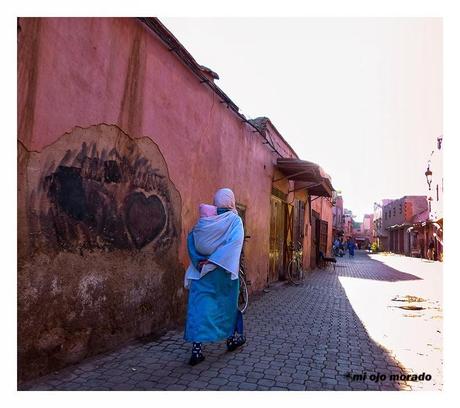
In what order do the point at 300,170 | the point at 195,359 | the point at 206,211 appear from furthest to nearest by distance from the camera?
the point at 300,170 < the point at 206,211 < the point at 195,359

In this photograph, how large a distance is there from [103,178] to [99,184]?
0.08 m

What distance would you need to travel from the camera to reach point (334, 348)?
4586mm

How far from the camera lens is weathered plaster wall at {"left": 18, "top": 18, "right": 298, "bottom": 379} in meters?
3.12

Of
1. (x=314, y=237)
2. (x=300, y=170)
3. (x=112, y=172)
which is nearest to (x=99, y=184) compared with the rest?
(x=112, y=172)

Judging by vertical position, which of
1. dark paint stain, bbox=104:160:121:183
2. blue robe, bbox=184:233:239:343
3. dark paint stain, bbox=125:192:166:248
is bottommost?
blue robe, bbox=184:233:239:343

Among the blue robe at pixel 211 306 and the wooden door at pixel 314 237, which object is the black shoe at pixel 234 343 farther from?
the wooden door at pixel 314 237

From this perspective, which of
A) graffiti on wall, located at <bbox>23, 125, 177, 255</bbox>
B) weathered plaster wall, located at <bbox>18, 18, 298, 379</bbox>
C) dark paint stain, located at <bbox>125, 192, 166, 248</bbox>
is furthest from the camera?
dark paint stain, located at <bbox>125, 192, 166, 248</bbox>

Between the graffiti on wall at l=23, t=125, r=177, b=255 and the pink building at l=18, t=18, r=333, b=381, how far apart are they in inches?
0.4

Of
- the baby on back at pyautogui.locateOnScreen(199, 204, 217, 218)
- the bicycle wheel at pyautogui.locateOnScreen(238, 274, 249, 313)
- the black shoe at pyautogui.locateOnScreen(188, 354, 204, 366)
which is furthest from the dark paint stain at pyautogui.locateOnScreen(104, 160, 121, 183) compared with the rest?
the bicycle wheel at pyautogui.locateOnScreen(238, 274, 249, 313)

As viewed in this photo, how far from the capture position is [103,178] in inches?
155

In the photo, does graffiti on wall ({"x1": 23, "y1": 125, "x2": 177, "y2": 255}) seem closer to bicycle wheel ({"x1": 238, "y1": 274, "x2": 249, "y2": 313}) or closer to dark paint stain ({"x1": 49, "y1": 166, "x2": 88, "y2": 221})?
dark paint stain ({"x1": 49, "y1": 166, "x2": 88, "y2": 221})

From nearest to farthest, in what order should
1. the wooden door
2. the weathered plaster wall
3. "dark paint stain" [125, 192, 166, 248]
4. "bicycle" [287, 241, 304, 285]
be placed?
the weathered plaster wall < "dark paint stain" [125, 192, 166, 248] < "bicycle" [287, 241, 304, 285] < the wooden door

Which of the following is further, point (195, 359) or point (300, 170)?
point (300, 170)

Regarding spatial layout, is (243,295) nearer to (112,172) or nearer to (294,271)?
(112,172)
